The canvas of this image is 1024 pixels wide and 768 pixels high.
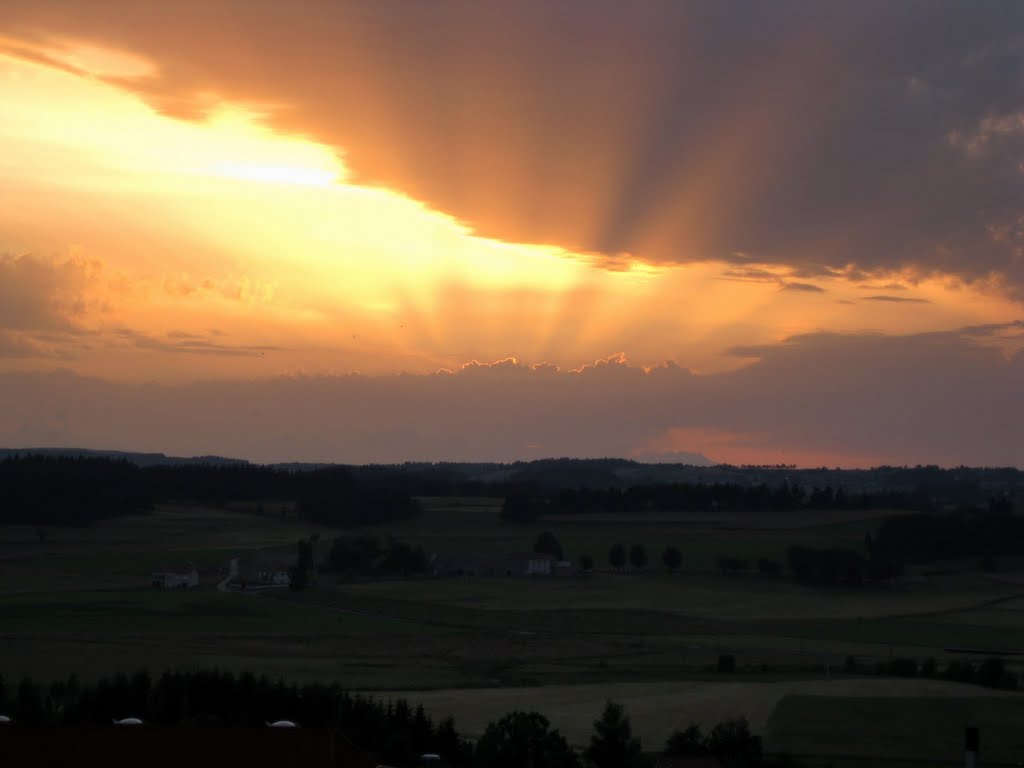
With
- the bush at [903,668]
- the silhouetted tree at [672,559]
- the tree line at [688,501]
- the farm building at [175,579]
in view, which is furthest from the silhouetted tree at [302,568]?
the bush at [903,668]

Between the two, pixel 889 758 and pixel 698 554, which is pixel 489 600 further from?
pixel 889 758

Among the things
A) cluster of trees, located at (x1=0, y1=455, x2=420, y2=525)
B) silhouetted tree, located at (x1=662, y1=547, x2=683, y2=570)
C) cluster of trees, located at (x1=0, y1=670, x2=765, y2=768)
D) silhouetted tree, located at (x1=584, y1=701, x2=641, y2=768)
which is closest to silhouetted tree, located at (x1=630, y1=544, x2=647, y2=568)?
silhouetted tree, located at (x1=662, y1=547, x2=683, y2=570)

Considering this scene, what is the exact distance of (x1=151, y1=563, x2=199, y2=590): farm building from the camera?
11597 centimetres

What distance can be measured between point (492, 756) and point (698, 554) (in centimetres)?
9414

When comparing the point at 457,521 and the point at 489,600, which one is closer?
the point at 489,600

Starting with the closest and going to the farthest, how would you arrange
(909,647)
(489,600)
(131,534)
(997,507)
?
(909,647)
(489,600)
(131,534)
(997,507)

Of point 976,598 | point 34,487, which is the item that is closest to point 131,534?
point 34,487

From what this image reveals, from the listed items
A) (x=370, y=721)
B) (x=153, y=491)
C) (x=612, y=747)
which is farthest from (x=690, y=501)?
(x=612, y=747)

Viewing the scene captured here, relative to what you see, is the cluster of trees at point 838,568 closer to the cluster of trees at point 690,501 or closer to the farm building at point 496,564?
the farm building at point 496,564

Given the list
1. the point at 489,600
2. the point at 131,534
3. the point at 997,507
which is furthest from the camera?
the point at 997,507

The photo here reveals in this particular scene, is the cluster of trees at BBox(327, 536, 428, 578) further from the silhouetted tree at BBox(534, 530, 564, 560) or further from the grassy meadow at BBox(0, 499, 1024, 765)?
the silhouetted tree at BBox(534, 530, 564, 560)

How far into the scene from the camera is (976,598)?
116m

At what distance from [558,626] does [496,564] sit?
36576mm

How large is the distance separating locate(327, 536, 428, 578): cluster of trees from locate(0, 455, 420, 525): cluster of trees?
33.0 meters
